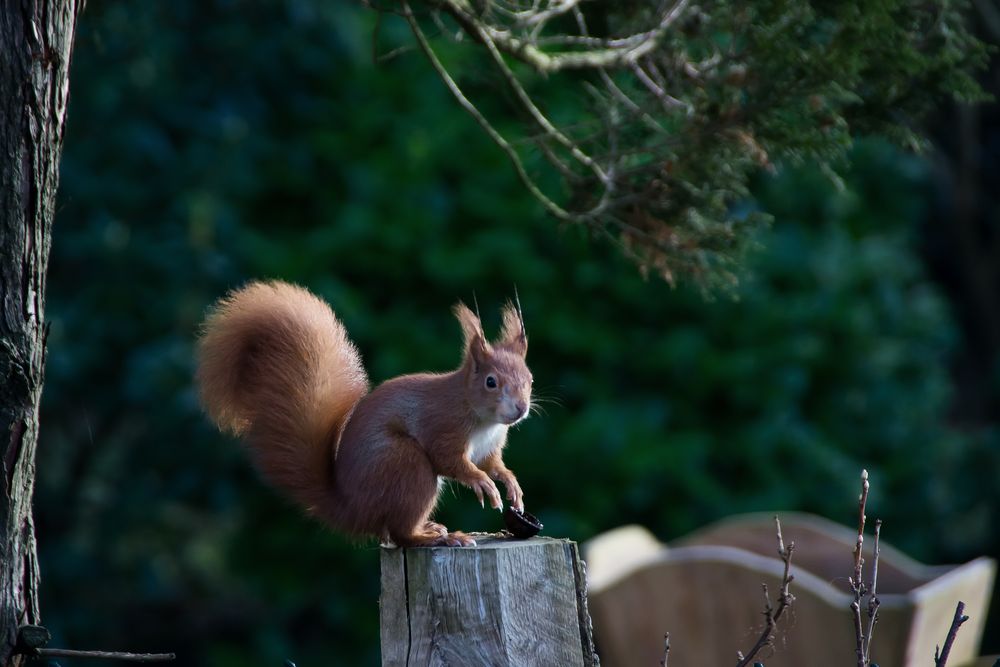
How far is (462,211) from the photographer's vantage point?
4.11 metres

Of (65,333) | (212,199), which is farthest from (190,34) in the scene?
(65,333)

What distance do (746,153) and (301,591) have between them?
2641 millimetres

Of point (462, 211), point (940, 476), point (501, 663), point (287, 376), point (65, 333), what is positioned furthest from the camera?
point (940, 476)

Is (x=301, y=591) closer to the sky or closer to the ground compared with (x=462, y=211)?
closer to the ground

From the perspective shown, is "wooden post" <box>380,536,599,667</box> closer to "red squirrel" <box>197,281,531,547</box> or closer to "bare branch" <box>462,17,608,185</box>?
"red squirrel" <box>197,281,531,547</box>

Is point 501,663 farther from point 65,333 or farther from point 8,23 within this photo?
point 65,333

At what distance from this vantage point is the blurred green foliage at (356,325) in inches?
152

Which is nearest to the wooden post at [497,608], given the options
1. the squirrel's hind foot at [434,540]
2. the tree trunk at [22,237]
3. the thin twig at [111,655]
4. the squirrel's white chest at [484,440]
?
the squirrel's hind foot at [434,540]

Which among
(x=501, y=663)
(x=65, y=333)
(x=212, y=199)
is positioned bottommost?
(x=501, y=663)

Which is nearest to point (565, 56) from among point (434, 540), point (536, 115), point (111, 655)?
point (536, 115)

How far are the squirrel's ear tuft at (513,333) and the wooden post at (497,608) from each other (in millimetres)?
280

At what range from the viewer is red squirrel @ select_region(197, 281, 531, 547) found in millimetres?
1516

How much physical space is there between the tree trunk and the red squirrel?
0.90 ft

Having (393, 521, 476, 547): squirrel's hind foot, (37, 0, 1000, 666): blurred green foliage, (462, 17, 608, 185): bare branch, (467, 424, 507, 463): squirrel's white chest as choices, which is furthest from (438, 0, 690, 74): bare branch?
(37, 0, 1000, 666): blurred green foliage
